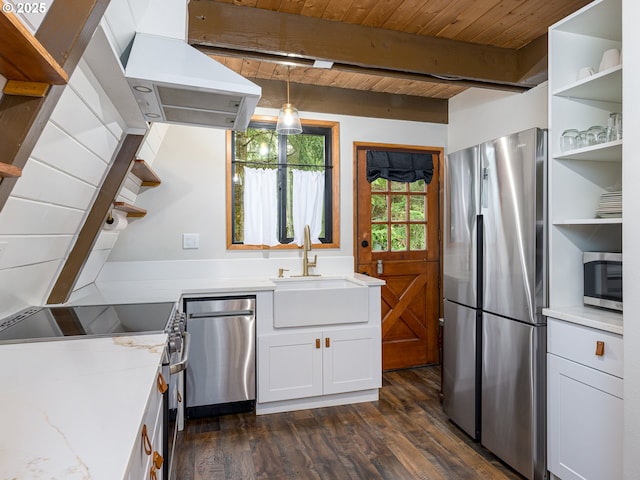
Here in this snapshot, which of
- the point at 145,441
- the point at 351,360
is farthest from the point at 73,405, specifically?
the point at 351,360

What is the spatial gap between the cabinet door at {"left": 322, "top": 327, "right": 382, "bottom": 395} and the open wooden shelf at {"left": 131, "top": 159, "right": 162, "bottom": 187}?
157 cm

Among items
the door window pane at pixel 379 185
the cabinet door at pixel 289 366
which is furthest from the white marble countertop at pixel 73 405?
the door window pane at pixel 379 185

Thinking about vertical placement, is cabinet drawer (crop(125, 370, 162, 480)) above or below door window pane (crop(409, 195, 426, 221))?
below

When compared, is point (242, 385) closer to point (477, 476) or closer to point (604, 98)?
point (477, 476)

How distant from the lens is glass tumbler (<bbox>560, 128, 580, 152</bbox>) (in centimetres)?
195

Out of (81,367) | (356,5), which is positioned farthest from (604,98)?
(81,367)

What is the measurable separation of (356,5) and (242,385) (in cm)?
241

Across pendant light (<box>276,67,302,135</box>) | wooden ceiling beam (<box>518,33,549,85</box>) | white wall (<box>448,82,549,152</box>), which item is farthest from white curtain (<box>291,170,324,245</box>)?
wooden ceiling beam (<box>518,33,549,85</box>)

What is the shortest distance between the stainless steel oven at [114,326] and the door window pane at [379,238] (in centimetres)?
205

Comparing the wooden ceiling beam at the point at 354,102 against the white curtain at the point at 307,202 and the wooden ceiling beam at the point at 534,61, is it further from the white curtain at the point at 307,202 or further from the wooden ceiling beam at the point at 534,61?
the wooden ceiling beam at the point at 534,61

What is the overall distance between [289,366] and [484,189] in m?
1.69

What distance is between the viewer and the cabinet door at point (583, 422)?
1.64 m

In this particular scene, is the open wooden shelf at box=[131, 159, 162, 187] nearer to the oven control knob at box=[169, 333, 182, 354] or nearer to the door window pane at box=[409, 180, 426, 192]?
the oven control knob at box=[169, 333, 182, 354]

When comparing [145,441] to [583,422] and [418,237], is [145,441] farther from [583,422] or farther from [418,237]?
[418,237]
